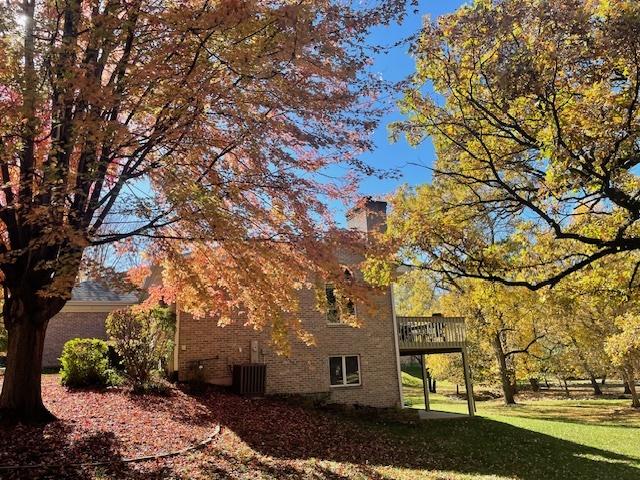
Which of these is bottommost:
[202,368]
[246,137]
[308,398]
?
[308,398]

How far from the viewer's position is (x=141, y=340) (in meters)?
14.0

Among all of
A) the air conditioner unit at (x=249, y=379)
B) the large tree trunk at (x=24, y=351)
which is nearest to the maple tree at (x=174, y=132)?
the large tree trunk at (x=24, y=351)

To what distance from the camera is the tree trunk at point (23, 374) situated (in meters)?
8.63

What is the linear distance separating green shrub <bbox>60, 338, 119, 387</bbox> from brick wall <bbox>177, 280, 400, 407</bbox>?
2863 millimetres

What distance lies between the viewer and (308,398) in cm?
1708

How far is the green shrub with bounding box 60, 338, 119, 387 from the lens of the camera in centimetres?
1315

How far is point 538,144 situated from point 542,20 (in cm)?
159

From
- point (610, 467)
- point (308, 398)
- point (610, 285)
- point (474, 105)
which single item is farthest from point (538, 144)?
point (308, 398)

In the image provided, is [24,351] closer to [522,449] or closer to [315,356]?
[315,356]

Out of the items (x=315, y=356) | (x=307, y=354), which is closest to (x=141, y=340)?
(x=307, y=354)

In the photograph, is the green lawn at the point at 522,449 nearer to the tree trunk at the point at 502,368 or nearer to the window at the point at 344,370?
the window at the point at 344,370

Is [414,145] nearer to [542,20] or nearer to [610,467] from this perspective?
[542,20]

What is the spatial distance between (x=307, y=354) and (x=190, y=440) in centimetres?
876

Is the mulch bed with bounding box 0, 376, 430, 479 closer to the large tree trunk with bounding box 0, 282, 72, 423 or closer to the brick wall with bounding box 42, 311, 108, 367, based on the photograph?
the large tree trunk with bounding box 0, 282, 72, 423
